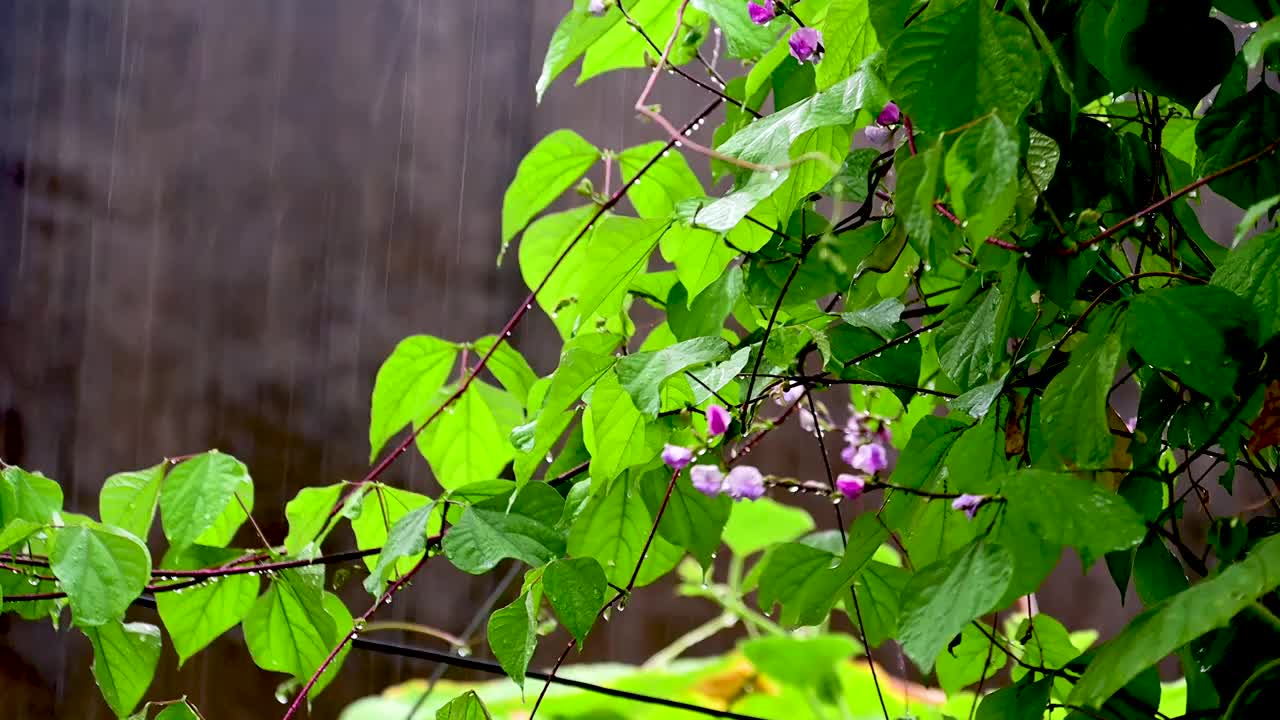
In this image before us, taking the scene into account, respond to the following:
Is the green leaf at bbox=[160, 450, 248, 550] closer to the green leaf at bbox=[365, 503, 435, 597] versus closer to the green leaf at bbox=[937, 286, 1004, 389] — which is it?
the green leaf at bbox=[365, 503, 435, 597]

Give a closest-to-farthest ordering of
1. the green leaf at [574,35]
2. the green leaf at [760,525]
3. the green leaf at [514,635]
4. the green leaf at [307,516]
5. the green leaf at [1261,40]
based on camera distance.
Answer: the green leaf at [1261,40] < the green leaf at [514,635] < the green leaf at [574,35] < the green leaf at [307,516] < the green leaf at [760,525]

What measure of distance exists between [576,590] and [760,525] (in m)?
0.40

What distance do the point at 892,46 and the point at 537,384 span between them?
1.17ft

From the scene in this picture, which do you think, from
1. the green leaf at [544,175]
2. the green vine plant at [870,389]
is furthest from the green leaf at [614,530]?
the green leaf at [544,175]

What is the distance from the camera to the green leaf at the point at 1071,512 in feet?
1.22

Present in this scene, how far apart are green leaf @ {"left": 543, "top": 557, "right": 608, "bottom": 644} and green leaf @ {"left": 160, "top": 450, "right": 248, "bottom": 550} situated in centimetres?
25

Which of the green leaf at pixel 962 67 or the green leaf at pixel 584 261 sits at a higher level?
the green leaf at pixel 962 67

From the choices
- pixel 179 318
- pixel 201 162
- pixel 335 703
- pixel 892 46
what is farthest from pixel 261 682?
pixel 892 46

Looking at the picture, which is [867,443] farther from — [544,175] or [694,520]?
[544,175]

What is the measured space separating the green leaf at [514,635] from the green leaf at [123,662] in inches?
11.2

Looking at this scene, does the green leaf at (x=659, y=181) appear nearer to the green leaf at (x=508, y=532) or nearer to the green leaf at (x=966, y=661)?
the green leaf at (x=508, y=532)

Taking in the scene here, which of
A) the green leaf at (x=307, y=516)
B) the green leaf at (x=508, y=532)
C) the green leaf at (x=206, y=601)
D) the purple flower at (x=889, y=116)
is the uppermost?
the purple flower at (x=889, y=116)

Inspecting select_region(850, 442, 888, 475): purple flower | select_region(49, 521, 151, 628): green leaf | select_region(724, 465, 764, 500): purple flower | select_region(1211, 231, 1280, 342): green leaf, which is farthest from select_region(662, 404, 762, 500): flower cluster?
select_region(49, 521, 151, 628): green leaf

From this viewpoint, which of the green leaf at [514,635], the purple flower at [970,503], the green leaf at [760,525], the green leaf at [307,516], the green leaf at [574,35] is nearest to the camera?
the purple flower at [970,503]
